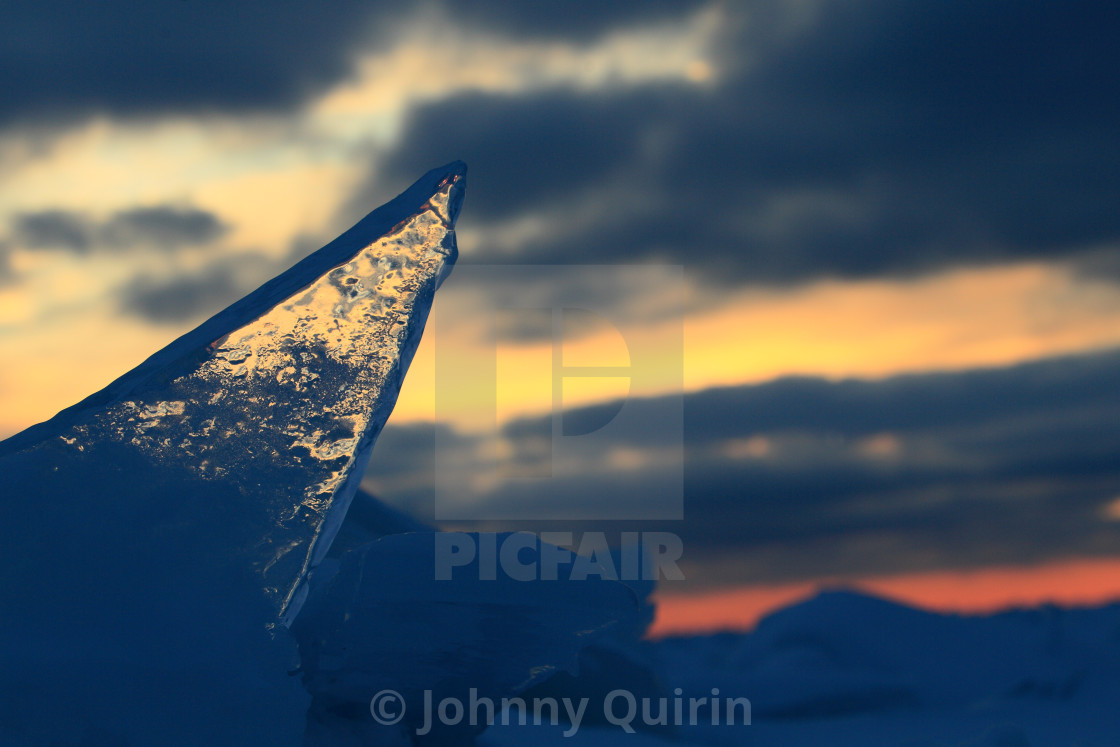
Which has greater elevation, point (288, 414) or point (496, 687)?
point (288, 414)

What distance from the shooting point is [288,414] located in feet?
17.6

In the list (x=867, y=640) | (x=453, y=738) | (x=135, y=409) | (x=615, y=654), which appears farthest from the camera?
(x=867, y=640)

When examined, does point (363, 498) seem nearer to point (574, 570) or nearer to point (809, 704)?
Result: point (574, 570)

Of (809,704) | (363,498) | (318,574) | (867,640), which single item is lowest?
(809,704)

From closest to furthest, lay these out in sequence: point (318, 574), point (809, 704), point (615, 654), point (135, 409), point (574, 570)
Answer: point (135, 409), point (574, 570), point (318, 574), point (615, 654), point (809, 704)

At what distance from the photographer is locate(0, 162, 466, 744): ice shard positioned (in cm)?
489

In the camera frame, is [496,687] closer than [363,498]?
Yes

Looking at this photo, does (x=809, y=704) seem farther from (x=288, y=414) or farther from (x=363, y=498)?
(x=288, y=414)

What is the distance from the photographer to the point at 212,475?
5234mm

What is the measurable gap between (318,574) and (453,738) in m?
2.59

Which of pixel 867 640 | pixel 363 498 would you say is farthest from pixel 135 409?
pixel 867 640

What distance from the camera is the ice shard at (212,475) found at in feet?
16.0

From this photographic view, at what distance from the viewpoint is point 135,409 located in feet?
17.1

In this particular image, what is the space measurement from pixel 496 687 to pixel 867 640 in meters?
8.62
